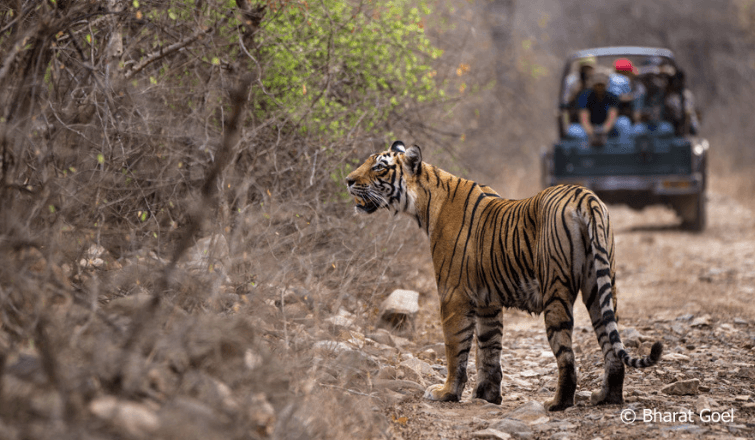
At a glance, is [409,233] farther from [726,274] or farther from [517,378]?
[726,274]

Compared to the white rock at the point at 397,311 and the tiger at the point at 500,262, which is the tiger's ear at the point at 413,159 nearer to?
the tiger at the point at 500,262

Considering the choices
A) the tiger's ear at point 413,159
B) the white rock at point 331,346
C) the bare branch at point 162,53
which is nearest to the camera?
the white rock at point 331,346

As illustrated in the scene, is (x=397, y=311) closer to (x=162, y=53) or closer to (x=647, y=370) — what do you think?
(x=647, y=370)

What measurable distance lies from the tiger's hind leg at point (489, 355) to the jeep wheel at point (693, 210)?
25.2ft

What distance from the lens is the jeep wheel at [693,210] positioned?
36.8 ft

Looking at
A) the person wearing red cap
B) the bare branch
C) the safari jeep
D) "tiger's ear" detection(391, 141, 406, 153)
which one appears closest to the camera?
"tiger's ear" detection(391, 141, 406, 153)

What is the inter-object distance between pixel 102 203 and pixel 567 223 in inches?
114

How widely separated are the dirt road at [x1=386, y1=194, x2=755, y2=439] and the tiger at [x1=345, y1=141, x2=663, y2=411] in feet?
0.73

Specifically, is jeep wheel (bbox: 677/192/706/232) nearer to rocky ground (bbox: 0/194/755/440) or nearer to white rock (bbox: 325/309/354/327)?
rocky ground (bbox: 0/194/755/440)

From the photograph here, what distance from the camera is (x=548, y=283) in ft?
13.4

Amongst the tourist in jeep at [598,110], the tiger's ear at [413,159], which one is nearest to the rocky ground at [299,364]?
the tiger's ear at [413,159]

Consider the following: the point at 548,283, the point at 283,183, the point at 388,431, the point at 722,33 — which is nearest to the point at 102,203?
the point at 283,183

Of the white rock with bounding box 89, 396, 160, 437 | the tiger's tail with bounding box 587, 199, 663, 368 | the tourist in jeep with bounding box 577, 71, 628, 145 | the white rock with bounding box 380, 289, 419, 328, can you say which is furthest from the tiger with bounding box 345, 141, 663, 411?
the tourist in jeep with bounding box 577, 71, 628, 145

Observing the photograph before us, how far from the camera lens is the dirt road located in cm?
386
